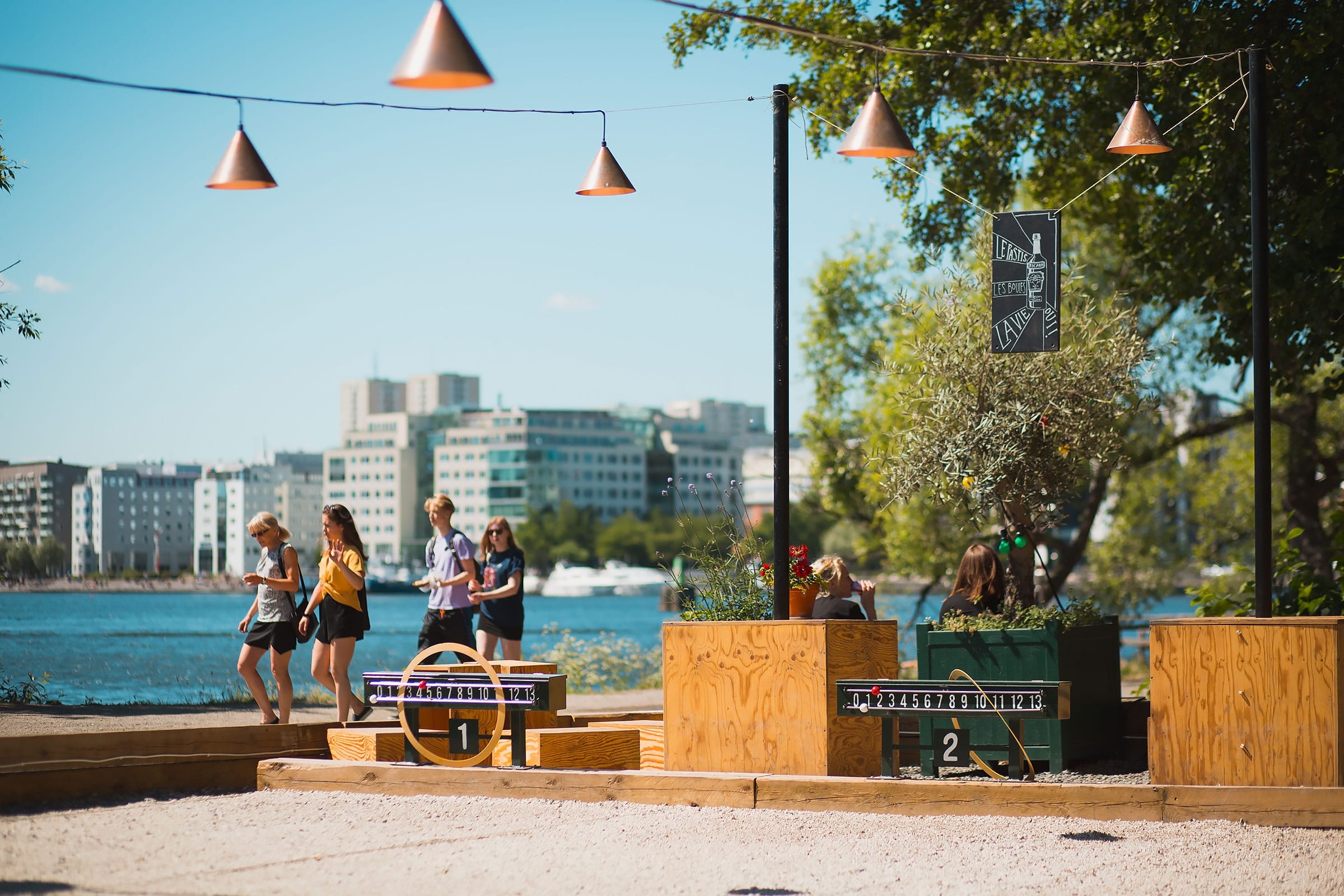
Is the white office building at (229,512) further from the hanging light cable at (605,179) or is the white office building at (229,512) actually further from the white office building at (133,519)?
the hanging light cable at (605,179)

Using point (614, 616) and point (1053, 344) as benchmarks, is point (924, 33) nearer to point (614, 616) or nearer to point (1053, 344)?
point (1053, 344)

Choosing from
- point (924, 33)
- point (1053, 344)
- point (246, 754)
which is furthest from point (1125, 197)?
point (246, 754)

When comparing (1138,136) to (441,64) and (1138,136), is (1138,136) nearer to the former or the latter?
(1138,136)

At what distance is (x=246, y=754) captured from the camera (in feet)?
30.6

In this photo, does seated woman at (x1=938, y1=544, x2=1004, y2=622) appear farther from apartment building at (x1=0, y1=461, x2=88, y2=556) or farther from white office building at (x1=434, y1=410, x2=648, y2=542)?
white office building at (x1=434, y1=410, x2=648, y2=542)

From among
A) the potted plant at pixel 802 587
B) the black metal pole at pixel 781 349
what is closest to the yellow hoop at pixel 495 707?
the black metal pole at pixel 781 349

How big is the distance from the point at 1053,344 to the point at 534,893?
5456 mm

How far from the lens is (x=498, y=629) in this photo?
1255 cm

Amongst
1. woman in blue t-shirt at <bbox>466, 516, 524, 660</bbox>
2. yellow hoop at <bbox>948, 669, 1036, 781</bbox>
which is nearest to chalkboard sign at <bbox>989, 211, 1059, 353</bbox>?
yellow hoop at <bbox>948, 669, 1036, 781</bbox>

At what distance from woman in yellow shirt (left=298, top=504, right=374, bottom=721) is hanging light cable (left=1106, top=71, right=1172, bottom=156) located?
5798 mm

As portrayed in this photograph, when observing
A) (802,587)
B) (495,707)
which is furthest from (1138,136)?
(495,707)

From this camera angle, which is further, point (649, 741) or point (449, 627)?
point (449, 627)

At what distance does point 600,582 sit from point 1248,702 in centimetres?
13257

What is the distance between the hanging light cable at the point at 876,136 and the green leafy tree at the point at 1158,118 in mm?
4358
